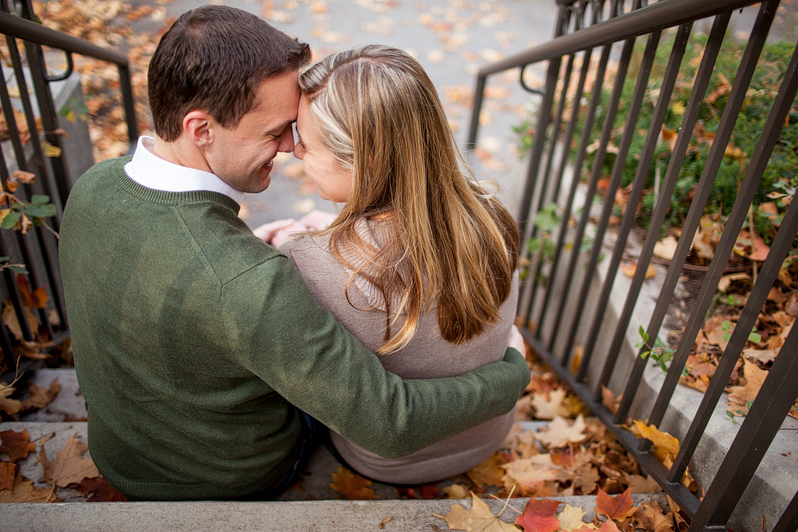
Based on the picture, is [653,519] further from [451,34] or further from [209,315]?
[451,34]

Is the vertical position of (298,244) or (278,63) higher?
(278,63)

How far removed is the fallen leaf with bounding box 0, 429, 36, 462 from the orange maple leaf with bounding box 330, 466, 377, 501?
1.05 m

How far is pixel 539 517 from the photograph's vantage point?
4.73ft

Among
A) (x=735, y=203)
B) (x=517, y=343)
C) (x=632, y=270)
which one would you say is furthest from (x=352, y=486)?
(x=632, y=270)

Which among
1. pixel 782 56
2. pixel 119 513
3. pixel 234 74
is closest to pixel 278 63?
pixel 234 74

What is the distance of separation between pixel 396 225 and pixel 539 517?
95 centimetres

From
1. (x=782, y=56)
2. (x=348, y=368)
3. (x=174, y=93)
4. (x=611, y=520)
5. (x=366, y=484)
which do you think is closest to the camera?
(x=348, y=368)

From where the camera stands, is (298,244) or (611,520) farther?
(611,520)

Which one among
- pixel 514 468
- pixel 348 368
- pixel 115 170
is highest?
pixel 115 170

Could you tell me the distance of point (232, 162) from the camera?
1356 millimetres

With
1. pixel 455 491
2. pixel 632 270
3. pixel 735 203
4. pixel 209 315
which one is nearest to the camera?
pixel 209 315

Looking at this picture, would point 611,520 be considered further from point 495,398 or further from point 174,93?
point 174,93

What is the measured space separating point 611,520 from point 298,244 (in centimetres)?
122

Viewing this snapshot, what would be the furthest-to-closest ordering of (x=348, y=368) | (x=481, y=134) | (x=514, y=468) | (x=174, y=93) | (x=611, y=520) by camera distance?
(x=481, y=134), (x=514, y=468), (x=611, y=520), (x=174, y=93), (x=348, y=368)
